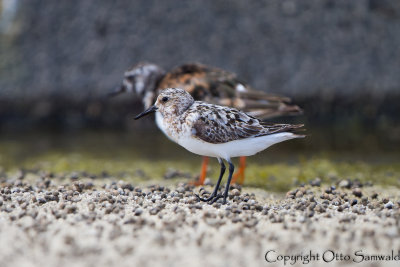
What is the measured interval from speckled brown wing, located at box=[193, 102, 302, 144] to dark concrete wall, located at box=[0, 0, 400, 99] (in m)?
Result: 4.22

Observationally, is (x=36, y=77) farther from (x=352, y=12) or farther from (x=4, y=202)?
(x=352, y=12)

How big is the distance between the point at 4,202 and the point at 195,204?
1693 millimetres

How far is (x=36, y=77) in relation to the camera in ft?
29.5

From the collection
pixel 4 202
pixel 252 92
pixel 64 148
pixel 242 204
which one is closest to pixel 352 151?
pixel 252 92

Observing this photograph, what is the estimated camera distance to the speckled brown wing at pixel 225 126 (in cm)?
453

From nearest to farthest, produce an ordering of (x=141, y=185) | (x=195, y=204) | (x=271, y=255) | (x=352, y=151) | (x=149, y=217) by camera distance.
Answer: (x=271, y=255), (x=149, y=217), (x=195, y=204), (x=141, y=185), (x=352, y=151)

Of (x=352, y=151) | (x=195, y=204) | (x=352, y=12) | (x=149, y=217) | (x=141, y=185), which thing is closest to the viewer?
(x=149, y=217)

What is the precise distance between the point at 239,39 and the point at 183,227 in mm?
5502

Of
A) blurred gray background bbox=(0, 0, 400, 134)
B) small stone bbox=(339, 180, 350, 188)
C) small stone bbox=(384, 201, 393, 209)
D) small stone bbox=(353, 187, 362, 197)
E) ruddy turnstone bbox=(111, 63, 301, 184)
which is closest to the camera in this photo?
small stone bbox=(384, 201, 393, 209)

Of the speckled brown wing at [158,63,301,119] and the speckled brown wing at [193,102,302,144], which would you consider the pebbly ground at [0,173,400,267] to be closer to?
the speckled brown wing at [193,102,302,144]

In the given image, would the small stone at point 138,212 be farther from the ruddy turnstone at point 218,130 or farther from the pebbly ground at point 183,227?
the ruddy turnstone at point 218,130

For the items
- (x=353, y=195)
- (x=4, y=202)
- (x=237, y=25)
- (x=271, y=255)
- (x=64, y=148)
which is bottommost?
(x=271, y=255)

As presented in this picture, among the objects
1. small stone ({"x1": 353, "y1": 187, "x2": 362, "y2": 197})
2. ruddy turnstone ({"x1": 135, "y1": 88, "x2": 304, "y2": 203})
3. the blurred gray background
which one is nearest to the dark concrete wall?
the blurred gray background

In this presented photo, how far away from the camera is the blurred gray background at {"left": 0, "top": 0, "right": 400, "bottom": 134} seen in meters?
8.80
